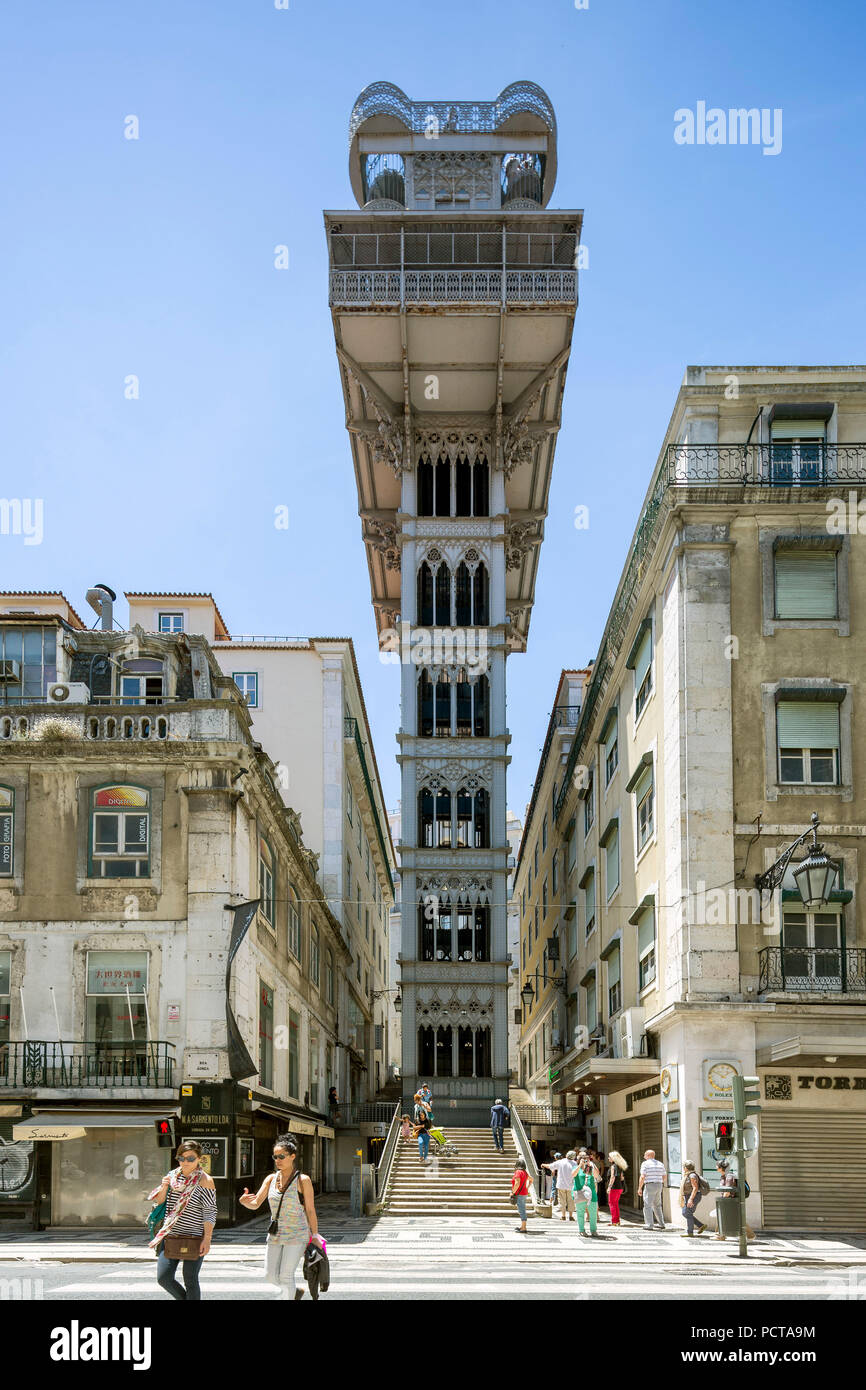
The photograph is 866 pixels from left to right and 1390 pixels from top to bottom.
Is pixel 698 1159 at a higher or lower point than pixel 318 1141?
higher

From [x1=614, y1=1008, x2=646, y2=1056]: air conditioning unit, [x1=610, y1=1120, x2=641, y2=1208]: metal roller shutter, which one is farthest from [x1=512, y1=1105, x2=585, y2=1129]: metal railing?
[x1=614, y1=1008, x2=646, y2=1056]: air conditioning unit

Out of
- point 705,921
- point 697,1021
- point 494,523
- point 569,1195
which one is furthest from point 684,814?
point 494,523

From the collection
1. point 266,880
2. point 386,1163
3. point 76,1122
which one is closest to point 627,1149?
point 386,1163

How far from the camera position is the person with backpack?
25438 mm

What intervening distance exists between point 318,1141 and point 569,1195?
16.7 metres

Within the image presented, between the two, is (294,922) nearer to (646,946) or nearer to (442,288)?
(646,946)

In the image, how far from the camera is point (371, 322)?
54812 millimetres

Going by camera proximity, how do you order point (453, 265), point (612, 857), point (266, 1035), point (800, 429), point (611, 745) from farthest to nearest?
point (453, 265) → point (611, 745) → point (612, 857) → point (266, 1035) → point (800, 429)

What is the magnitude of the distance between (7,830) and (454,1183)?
13.3 metres

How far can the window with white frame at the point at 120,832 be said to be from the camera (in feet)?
95.7

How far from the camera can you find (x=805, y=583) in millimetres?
29922

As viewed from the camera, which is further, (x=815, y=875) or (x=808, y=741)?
(x=808, y=741)
